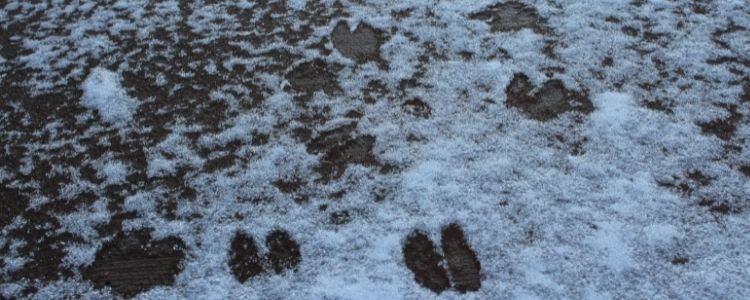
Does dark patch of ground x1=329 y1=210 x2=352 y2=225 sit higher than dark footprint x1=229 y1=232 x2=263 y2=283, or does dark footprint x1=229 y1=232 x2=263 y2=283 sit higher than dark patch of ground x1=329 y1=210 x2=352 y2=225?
dark patch of ground x1=329 y1=210 x2=352 y2=225

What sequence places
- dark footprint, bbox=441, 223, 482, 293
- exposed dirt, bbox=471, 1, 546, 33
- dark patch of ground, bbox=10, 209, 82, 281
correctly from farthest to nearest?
exposed dirt, bbox=471, 1, 546, 33 < dark patch of ground, bbox=10, 209, 82, 281 < dark footprint, bbox=441, 223, 482, 293

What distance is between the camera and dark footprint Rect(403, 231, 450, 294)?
194 centimetres

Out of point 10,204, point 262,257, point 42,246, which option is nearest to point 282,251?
point 262,257

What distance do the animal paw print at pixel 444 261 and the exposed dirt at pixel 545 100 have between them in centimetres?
73

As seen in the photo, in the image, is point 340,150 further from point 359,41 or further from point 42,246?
point 42,246

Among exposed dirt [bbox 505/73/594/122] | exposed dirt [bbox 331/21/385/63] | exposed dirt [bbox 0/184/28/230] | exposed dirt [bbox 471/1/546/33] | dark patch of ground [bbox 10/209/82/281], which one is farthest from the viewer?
exposed dirt [bbox 471/1/546/33]

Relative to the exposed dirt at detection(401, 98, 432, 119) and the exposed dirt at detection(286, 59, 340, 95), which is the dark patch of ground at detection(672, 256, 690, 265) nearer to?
the exposed dirt at detection(401, 98, 432, 119)

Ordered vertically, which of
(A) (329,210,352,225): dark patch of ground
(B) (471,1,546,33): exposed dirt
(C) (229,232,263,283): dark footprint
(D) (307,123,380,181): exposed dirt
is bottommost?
(C) (229,232,263,283): dark footprint

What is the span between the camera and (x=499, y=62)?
2775 millimetres

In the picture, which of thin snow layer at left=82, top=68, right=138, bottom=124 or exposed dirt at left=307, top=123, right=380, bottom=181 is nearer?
exposed dirt at left=307, top=123, right=380, bottom=181

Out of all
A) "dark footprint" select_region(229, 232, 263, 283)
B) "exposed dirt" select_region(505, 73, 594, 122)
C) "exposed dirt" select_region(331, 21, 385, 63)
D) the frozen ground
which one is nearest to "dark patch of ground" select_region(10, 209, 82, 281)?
the frozen ground

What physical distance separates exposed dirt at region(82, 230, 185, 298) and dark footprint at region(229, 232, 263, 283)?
0.18 m

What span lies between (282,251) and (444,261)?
0.55 m

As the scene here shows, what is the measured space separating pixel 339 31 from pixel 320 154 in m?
0.91
